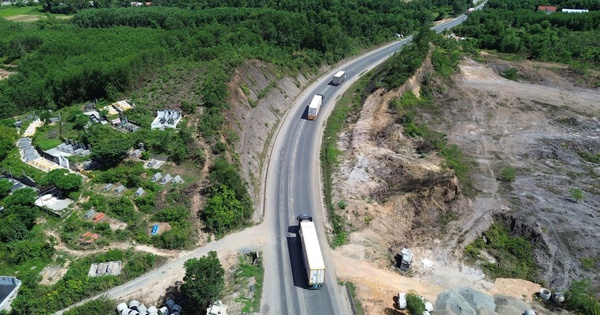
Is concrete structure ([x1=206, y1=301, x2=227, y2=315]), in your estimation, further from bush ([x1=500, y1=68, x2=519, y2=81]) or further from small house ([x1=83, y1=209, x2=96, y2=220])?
bush ([x1=500, y1=68, x2=519, y2=81])

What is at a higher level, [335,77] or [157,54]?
[157,54]

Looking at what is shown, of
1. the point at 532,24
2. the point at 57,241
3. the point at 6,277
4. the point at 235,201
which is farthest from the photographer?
→ the point at 532,24

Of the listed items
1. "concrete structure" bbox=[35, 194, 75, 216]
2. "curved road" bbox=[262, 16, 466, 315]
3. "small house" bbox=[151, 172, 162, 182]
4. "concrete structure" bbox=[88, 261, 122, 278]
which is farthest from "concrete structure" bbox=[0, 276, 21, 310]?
"curved road" bbox=[262, 16, 466, 315]

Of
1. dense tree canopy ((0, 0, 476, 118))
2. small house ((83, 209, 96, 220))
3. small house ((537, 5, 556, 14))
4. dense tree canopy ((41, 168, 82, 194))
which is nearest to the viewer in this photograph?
small house ((83, 209, 96, 220))

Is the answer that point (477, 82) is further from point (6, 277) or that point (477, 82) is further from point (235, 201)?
point (6, 277)

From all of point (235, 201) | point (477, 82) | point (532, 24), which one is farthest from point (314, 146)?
point (532, 24)

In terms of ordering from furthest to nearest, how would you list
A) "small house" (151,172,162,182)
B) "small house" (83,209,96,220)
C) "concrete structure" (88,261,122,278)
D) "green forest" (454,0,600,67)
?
"green forest" (454,0,600,67) → "small house" (151,172,162,182) → "small house" (83,209,96,220) → "concrete structure" (88,261,122,278)
